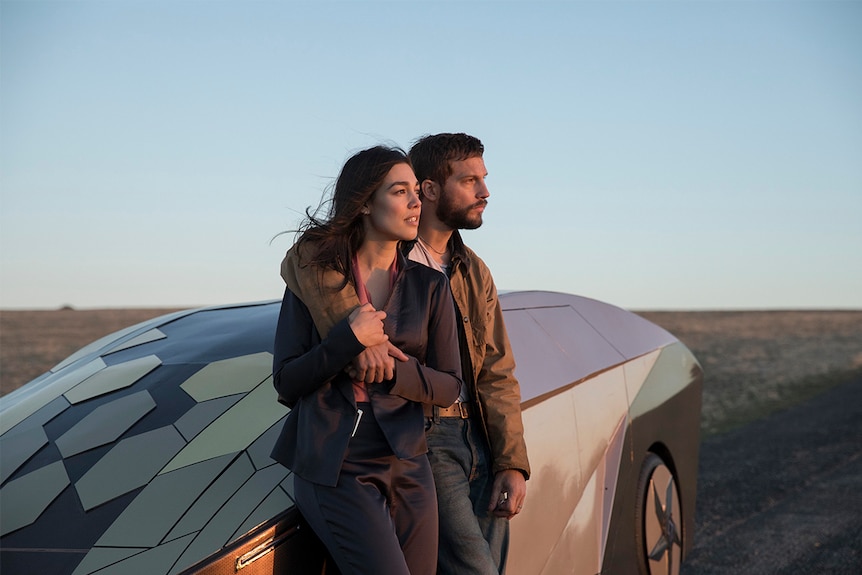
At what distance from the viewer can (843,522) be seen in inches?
275

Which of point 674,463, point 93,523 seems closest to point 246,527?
point 93,523

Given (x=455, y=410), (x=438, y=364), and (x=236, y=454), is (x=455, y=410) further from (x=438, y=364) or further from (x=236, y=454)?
(x=236, y=454)

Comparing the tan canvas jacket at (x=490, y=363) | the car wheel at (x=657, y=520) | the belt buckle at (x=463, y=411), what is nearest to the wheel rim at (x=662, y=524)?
the car wheel at (x=657, y=520)

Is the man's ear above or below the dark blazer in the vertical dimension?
above

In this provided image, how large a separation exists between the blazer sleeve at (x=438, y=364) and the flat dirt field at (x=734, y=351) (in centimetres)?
1035

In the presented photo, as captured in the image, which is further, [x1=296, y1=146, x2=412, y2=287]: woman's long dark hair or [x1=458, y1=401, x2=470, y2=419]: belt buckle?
[x1=458, y1=401, x2=470, y2=419]: belt buckle

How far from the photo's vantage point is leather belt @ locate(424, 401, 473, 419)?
2.85 meters

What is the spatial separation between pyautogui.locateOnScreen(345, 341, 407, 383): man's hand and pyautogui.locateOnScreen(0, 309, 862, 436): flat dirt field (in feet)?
34.8

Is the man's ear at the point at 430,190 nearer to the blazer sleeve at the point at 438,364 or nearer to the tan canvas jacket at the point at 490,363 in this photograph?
the tan canvas jacket at the point at 490,363

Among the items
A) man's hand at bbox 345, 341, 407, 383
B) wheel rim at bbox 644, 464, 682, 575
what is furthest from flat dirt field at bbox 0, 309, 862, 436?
man's hand at bbox 345, 341, 407, 383

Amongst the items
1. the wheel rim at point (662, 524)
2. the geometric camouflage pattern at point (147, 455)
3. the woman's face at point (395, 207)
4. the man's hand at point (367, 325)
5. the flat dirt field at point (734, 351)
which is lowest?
the flat dirt field at point (734, 351)

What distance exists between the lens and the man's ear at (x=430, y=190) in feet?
10.4

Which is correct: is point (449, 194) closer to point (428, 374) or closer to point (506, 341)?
point (506, 341)

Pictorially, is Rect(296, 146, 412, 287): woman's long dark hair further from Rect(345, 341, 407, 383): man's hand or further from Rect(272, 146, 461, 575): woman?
Rect(345, 341, 407, 383): man's hand
